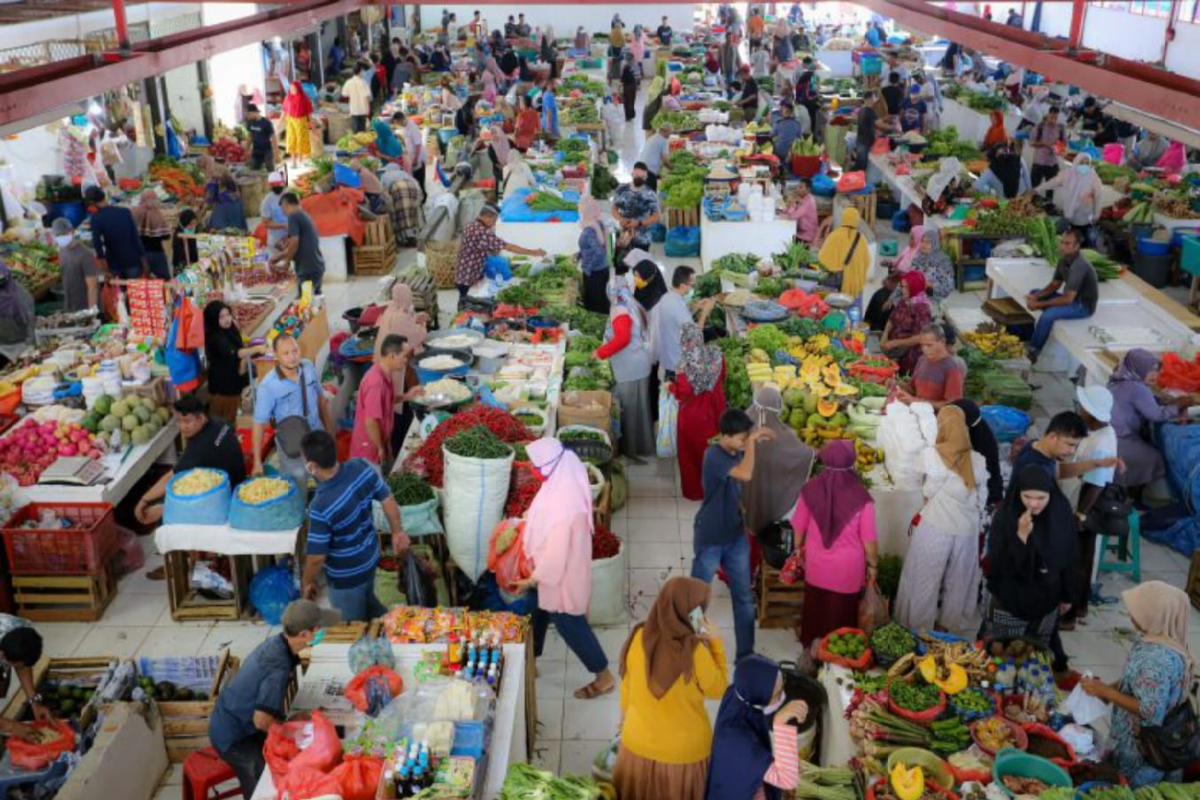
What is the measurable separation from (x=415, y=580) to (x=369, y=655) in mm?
1436

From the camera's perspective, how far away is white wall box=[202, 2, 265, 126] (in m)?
22.6

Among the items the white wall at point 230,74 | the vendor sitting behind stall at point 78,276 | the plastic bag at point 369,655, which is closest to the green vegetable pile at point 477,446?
the plastic bag at point 369,655

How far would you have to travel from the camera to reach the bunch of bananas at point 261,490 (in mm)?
7238

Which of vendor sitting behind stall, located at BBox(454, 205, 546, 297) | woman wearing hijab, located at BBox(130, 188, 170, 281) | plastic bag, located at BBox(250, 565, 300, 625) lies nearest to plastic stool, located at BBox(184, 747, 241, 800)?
plastic bag, located at BBox(250, 565, 300, 625)

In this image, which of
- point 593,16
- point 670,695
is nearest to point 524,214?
point 670,695

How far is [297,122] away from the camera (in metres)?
19.5

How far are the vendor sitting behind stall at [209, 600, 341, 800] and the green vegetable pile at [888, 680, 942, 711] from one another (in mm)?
2803

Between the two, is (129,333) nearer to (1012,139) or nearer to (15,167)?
(15,167)

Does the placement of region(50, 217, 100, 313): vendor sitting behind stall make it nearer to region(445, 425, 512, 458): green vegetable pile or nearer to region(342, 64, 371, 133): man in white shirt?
region(445, 425, 512, 458): green vegetable pile

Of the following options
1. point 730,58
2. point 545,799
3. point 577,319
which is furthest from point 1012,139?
point 545,799

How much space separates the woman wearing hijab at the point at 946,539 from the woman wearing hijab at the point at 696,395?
1.84 metres

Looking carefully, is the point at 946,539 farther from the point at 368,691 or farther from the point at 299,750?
the point at 299,750

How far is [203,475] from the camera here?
24.0 ft

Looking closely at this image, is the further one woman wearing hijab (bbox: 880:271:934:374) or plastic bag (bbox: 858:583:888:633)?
woman wearing hijab (bbox: 880:271:934:374)
